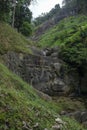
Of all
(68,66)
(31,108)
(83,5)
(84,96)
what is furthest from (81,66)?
(83,5)

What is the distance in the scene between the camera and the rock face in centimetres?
2953

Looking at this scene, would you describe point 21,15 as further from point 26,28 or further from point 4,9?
point 4,9

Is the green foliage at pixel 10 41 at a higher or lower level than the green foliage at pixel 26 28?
lower

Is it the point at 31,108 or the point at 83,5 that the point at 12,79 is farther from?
the point at 83,5

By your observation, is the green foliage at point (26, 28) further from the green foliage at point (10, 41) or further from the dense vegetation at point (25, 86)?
the green foliage at point (10, 41)

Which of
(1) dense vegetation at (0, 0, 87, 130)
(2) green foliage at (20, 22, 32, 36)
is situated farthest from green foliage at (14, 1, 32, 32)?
(2) green foliage at (20, 22, 32, 36)

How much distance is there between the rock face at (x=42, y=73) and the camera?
29.5 meters

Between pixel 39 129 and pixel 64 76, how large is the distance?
2045 cm

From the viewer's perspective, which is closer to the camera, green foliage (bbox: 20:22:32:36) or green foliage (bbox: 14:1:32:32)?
green foliage (bbox: 14:1:32:32)

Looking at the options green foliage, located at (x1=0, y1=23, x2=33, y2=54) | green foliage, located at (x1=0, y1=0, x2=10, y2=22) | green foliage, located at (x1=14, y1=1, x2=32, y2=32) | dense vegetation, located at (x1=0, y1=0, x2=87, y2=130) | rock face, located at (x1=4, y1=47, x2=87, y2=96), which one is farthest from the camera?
green foliage, located at (x1=14, y1=1, x2=32, y2=32)

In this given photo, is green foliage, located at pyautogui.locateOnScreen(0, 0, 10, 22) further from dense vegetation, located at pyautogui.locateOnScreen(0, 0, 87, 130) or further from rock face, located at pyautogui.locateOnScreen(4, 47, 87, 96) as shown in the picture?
rock face, located at pyautogui.locateOnScreen(4, 47, 87, 96)

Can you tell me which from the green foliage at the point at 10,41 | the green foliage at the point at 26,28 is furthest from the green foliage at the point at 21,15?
the green foliage at the point at 10,41

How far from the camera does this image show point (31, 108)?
12984 millimetres

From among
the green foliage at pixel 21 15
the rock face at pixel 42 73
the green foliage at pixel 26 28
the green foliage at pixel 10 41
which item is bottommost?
the rock face at pixel 42 73
